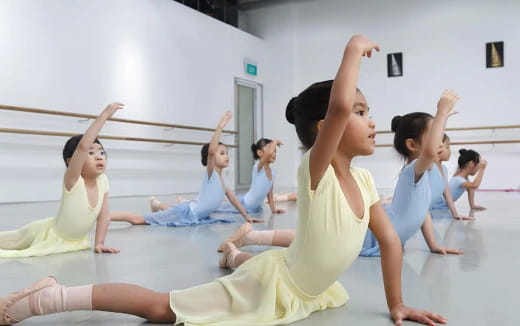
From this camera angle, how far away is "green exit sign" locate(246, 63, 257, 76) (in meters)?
8.55

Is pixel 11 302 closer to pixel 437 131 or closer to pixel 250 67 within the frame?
pixel 437 131

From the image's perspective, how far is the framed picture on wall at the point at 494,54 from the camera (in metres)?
7.31

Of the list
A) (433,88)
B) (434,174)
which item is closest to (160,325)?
(434,174)

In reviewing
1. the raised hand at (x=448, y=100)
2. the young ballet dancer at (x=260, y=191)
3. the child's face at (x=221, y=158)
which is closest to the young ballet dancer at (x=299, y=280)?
the raised hand at (x=448, y=100)

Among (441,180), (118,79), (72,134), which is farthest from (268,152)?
(118,79)

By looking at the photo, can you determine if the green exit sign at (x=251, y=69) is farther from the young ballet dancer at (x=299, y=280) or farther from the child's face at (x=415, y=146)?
the young ballet dancer at (x=299, y=280)

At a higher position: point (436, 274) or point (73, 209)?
point (73, 209)

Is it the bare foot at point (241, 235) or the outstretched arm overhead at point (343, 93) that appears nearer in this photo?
the outstretched arm overhead at point (343, 93)

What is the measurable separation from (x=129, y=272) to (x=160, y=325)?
62 cm

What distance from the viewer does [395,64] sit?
8.08 m

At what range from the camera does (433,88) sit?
307 inches

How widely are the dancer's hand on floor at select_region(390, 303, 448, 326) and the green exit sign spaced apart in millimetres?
7674

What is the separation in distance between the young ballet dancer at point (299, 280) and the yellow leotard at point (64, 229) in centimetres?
113

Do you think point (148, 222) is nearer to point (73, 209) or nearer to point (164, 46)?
point (73, 209)
